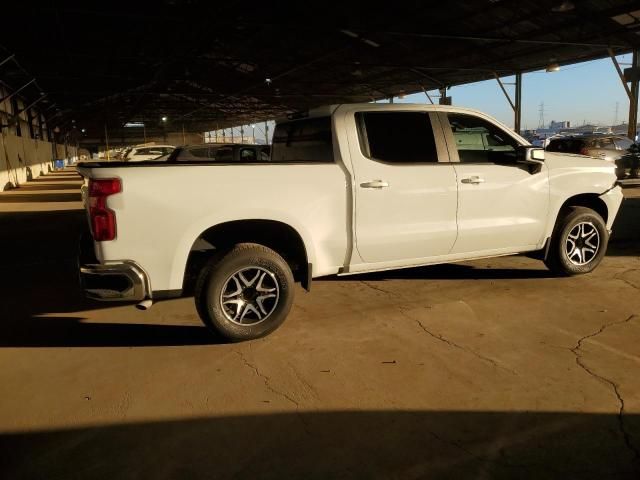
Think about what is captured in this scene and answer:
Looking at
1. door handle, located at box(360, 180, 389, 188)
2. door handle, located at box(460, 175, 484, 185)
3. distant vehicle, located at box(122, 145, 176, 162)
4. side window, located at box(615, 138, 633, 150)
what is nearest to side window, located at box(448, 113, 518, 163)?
door handle, located at box(460, 175, 484, 185)

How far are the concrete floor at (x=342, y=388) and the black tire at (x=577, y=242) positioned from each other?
1.01ft

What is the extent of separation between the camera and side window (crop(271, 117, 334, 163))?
4582 millimetres

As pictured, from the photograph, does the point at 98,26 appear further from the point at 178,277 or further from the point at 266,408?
the point at 266,408

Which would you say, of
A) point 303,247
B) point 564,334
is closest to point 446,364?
point 564,334

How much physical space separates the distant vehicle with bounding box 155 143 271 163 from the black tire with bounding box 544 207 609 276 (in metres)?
6.58

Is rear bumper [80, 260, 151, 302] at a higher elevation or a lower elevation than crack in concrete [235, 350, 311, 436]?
higher

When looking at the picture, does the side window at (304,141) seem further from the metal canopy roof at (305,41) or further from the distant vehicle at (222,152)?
the metal canopy roof at (305,41)

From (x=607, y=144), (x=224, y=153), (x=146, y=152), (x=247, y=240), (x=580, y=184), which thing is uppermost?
(x=146, y=152)

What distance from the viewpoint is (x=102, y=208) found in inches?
136

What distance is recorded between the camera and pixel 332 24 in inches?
677

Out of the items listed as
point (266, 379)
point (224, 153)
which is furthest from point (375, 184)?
point (224, 153)

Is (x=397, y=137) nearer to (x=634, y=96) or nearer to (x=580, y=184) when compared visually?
(x=580, y=184)

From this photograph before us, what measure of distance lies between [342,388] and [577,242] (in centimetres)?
395

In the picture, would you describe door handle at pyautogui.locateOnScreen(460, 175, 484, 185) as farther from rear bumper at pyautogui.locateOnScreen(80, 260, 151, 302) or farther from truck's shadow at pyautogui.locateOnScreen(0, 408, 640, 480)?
rear bumper at pyautogui.locateOnScreen(80, 260, 151, 302)
